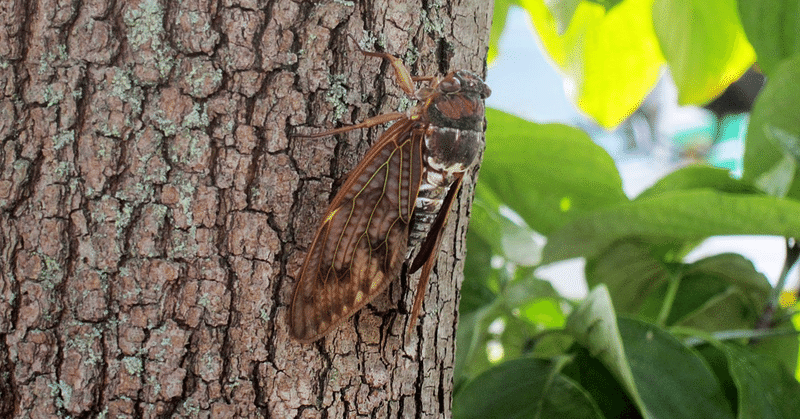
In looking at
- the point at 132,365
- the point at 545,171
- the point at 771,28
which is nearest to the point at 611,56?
the point at 771,28

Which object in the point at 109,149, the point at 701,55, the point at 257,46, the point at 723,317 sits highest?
the point at 701,55

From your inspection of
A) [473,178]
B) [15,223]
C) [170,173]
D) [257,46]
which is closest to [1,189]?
[15,223]

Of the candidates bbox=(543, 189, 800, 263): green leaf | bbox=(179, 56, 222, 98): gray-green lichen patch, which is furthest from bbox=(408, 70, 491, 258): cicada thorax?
bbox=(543, 189, 800, 263): green leaf

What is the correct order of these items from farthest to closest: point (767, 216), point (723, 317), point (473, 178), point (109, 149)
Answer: point (723, 317) < point (767, 216) < point (473, 178) < point (109, 149)

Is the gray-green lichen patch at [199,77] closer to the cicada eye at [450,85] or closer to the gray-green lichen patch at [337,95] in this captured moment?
the gray-green lichen patch at [337,95]

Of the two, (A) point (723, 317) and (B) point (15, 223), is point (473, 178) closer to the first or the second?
(B) point (15, 223)

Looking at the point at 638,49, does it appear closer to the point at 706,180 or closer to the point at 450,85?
the point at 706,180
